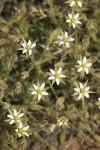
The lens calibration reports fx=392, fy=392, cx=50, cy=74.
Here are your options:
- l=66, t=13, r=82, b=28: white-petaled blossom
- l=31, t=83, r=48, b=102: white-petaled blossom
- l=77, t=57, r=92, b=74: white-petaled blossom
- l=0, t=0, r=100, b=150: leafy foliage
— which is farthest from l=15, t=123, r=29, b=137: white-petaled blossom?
l=66, t=13, r=82, b=28: white-petaled blossom

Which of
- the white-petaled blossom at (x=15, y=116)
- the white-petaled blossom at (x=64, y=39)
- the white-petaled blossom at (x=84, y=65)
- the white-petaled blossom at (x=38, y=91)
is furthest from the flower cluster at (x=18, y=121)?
the white-petaled blossom at (x=64, y=39)

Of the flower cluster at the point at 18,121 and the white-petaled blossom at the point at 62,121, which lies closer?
the flower cluster at the point at 18,121

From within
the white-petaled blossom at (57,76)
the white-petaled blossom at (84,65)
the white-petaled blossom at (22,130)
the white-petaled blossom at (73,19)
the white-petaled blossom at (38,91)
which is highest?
the white-petaled blossom at (73,19)

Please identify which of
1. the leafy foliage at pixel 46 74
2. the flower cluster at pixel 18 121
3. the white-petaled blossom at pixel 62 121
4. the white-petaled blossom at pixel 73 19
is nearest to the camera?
the flower cluster at pixel 18 121

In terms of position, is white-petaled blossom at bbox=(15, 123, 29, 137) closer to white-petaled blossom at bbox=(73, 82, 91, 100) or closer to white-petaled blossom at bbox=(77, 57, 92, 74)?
white-petaled blossom at bbox=(73, 82, 91, 100)

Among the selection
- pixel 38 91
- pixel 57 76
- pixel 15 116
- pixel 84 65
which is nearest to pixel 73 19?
pixel 84 65

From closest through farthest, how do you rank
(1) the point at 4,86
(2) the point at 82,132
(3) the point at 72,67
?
(1) the point at 4,86, (3) the point at 72,67, (2) the point at 82,132

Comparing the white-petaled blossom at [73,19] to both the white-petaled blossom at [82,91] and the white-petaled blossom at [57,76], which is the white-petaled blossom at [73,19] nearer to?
the white-petaled blossom at [57,76]

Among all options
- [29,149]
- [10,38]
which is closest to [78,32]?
[10,38]

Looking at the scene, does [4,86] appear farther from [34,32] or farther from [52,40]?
[34,32]
